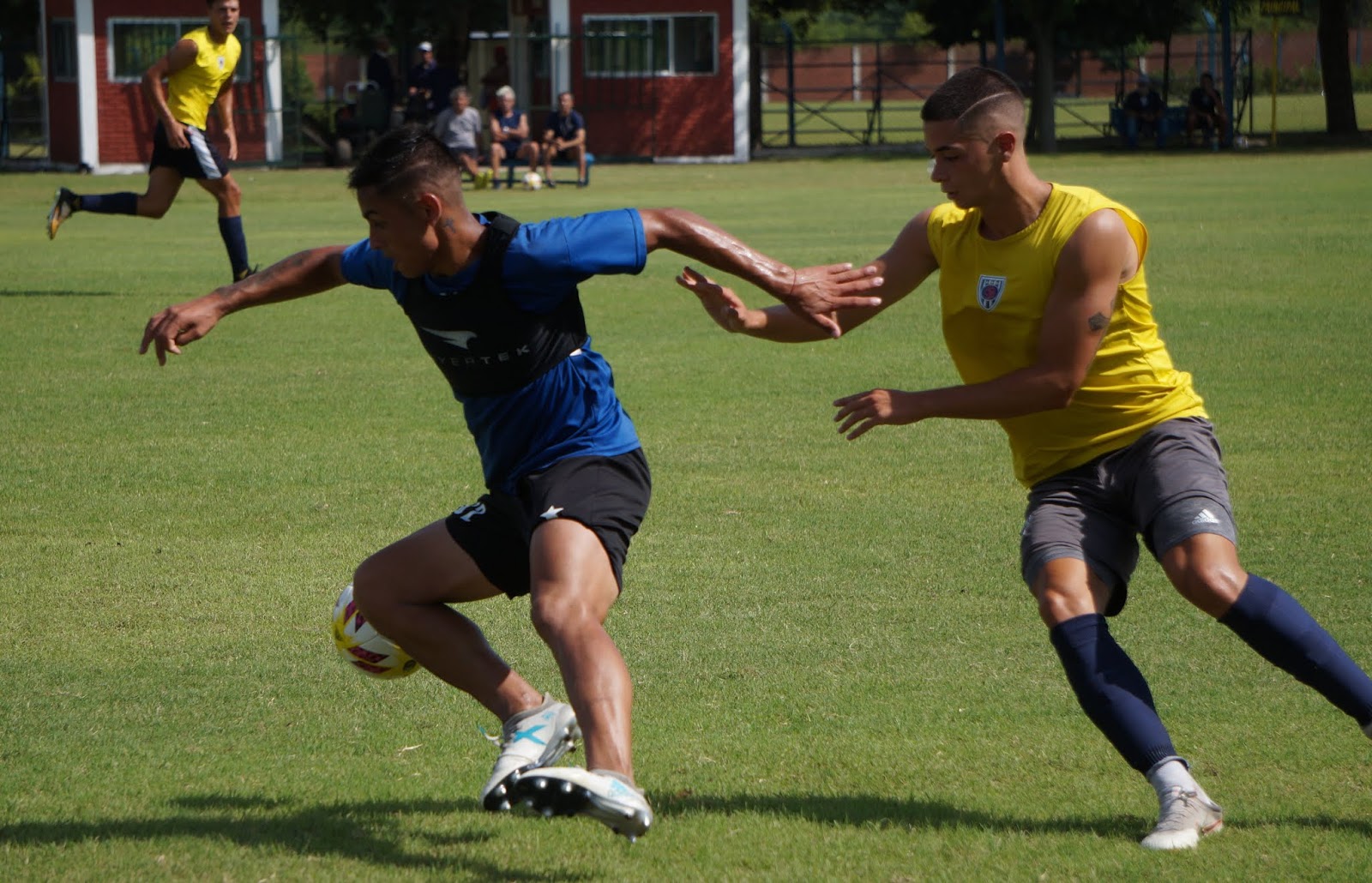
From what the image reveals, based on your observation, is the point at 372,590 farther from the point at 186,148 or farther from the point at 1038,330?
the point at 186,148

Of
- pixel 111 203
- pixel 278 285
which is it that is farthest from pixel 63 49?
pixel 278 285

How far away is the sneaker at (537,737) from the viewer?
4.38m

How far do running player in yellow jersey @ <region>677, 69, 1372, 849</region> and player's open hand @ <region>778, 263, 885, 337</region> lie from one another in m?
0.09

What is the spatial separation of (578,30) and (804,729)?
1398 inches

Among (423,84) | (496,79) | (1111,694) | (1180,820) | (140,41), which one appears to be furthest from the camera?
(496,79)

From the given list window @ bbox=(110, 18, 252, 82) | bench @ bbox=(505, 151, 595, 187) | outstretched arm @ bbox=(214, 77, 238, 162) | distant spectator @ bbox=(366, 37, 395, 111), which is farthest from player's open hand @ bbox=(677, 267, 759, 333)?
window @ bbox=(110, 18, 252, 82)

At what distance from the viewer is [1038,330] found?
4.65 m

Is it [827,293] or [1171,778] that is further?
[827,293]

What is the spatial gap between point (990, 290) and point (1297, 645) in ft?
4.07

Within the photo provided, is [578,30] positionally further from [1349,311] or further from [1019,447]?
[1019,447]

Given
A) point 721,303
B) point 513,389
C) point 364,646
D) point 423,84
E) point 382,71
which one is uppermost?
point 382,71

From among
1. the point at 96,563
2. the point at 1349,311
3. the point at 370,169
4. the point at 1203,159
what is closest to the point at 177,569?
the point at 96,563

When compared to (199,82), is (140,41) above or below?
above

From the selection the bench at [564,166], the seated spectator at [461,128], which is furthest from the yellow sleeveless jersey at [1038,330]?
the bench at [564,166]
